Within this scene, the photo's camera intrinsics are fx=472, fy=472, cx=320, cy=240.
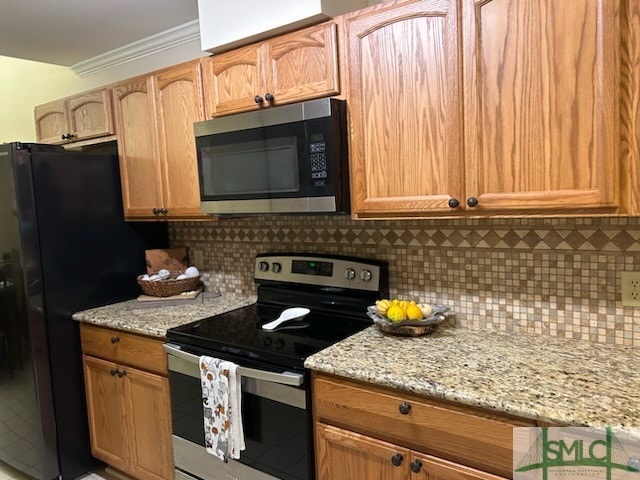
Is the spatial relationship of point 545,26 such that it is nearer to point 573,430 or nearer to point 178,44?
point 573,430

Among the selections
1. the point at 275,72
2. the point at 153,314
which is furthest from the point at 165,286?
the point at 275,72

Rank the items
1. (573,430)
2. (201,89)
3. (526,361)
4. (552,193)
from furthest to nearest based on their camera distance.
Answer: (201,89) < (526,361) < (552,193) < (573,430)

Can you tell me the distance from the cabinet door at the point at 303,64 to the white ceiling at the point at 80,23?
0.80 metres

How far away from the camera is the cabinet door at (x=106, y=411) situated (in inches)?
90.4

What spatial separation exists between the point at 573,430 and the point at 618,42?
99cm

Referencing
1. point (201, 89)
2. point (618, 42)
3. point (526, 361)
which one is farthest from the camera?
point (201, 89)

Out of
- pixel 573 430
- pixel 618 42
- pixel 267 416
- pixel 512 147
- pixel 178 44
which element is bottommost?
pixel 267 416

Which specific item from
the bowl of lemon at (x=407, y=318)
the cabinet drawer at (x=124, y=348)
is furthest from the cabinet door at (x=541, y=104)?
the cabinet drawer at (x=124, y=348)

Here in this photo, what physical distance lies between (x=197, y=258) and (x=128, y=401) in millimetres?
865

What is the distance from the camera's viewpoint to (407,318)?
1695 mm

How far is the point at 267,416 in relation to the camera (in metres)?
1.68

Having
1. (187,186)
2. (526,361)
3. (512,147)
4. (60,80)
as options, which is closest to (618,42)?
(512,147)

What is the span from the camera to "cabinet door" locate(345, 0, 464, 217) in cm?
152

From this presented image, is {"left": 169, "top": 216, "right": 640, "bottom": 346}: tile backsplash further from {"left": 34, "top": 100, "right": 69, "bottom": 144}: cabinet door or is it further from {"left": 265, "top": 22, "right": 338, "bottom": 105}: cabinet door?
{"left": 34, "top": 100, "right": 69, "bottom": 144}: cabinet door
